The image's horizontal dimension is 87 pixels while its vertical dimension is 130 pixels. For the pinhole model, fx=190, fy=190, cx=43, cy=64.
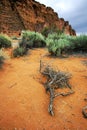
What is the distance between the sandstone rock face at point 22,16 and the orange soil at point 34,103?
743 inches

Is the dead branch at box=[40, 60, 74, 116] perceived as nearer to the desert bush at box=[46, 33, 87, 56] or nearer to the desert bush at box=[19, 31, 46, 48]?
the desert bush at box=[46, 33, 87, 56]

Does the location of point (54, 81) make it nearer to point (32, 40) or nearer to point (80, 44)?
point (80, 44)

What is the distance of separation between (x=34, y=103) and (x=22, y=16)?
89.3ft

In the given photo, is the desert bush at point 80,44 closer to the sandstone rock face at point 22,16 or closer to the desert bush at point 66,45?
the desert bush at point 66,45

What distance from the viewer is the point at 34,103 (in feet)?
13.7

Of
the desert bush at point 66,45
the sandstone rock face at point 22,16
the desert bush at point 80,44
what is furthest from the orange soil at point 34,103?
the sandstone rock face at point 22,16

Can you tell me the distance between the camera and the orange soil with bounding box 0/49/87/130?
357cm

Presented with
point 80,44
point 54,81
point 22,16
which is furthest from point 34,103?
point 22,16

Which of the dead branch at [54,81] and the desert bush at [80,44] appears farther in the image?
the desert bush at [80,44]

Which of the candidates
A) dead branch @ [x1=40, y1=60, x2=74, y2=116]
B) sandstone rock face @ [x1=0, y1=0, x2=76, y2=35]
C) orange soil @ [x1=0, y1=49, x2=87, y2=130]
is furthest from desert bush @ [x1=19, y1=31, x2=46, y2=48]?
sandstone rock face @ [x1=0, y1=0, x2=76, y2=35]

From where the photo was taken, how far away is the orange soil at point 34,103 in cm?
357

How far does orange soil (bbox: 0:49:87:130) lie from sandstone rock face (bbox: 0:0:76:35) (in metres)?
18.9

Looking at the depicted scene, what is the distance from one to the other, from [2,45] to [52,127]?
6119 millimetres

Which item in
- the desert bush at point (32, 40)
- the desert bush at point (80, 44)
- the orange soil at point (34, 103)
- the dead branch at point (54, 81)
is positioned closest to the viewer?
the orange soil at point (34, 103)
